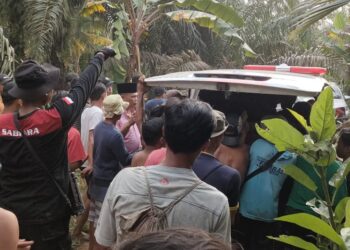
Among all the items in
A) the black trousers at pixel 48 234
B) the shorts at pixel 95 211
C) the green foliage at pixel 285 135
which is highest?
the green foliage at pixel 285 135

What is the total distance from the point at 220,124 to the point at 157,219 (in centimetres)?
95

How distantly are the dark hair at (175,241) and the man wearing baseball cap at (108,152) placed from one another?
3.14m

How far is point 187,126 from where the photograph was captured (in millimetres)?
2049

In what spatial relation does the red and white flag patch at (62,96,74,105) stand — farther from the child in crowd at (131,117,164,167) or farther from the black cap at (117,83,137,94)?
the black cap at (117,83,137,94)

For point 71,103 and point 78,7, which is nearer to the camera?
point 71,103

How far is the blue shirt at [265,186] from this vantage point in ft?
10.5

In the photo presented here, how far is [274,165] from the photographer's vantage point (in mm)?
3203

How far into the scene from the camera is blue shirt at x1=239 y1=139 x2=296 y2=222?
10.5 feet

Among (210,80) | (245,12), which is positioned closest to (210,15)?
(210,80)

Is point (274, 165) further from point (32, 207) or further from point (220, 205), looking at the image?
point (32, 207)

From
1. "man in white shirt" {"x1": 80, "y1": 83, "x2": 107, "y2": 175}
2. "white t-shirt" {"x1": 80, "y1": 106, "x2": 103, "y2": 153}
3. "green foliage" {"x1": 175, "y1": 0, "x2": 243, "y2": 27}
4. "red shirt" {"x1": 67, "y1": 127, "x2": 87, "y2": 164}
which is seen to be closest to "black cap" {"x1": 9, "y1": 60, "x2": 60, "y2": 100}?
"red shirt" {"x1": 67, "y1": 127, "x2": 87, "y2": 164}

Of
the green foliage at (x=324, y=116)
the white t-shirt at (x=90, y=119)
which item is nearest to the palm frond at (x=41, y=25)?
the white t-shirt at (x=90, y=119)

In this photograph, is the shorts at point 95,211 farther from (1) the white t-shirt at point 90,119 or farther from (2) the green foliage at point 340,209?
(2) the green foliage at point 340,209

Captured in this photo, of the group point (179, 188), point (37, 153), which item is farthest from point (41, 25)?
point (179, 188)
